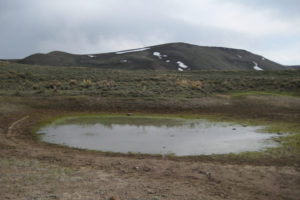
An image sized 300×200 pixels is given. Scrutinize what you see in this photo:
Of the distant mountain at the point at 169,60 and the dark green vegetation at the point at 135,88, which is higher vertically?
the distant mountain at the point at 169,60

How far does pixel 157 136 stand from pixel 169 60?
6149 cm

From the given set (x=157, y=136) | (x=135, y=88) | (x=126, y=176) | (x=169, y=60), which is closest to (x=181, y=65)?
(x=169, y=60)

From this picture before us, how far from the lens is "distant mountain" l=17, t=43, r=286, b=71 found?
68250 mm

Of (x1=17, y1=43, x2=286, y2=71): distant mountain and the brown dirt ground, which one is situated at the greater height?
(x1=17, y1=43, x2=286, y2=71): distant mountain

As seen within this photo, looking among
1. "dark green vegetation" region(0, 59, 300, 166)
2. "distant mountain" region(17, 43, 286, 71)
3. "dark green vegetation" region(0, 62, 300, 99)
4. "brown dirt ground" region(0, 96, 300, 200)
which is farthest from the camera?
"distant mountain" region(17, 43, 286, 71)

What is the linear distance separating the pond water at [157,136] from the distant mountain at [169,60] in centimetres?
4878

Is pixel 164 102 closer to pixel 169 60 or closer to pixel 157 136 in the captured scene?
pixel 157 136

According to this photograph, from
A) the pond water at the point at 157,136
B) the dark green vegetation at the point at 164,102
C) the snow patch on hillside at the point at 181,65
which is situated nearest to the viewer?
the pond water at the point at 157,136

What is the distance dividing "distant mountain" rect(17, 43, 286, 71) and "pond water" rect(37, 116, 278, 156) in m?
48.8

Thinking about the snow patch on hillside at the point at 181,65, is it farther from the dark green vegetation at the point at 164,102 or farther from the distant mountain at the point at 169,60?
the dark green vegetation at the point at 164,102

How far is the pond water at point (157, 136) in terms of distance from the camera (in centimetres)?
1057

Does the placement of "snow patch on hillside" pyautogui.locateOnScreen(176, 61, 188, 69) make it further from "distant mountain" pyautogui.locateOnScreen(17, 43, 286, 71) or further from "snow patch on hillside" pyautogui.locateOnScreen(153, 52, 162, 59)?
"snow patch on hillside" pyautogui.locateOnScreen(153, 52, 162, 59)

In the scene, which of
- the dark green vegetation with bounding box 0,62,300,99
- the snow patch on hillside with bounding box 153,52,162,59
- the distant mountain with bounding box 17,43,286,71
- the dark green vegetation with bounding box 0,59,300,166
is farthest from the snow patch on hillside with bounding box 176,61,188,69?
the dark green vegetation with bounding box 0,59,300,166

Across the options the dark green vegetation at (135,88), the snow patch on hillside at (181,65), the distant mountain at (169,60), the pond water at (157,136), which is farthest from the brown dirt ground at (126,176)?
the snow patch on hillside at (181,65)
